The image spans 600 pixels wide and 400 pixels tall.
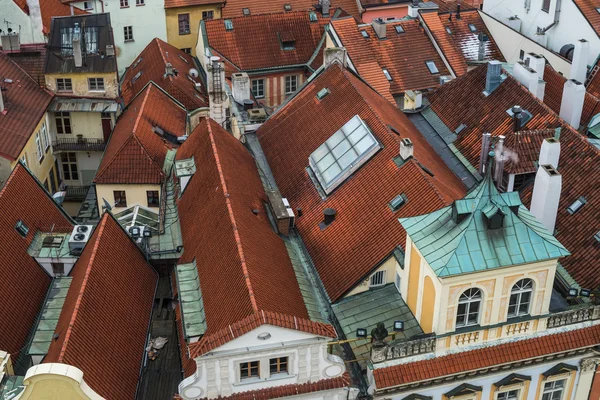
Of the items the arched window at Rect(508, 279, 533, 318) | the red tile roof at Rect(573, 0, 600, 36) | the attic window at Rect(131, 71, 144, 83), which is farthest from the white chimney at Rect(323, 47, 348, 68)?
the arched window at Rect(508, 279, 533, 318)

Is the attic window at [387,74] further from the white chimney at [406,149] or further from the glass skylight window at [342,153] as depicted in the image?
the white chimney at [406,149]

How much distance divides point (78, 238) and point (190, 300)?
993cm

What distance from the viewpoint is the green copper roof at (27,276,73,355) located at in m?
39.9

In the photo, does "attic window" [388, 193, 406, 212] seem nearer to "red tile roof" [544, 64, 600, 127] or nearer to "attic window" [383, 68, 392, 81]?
"red tile roof" [544, 64, 600, 127]

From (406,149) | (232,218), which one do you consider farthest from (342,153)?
(232,218)

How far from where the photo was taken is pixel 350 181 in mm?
47062

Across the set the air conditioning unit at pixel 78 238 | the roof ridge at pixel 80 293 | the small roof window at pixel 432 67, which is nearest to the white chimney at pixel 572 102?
the small roof window at pixel 432 67

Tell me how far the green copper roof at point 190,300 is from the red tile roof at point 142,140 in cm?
1197

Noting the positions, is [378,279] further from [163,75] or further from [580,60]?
[163,75]

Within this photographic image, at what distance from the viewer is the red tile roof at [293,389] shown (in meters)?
36.1

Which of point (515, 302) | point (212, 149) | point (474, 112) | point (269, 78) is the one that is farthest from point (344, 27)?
point (515, 302)

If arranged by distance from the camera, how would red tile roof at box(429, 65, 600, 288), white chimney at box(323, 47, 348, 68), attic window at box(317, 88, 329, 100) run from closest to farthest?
red tile roof at box(429, 65, 600, 288) → attic window at box(317, 88, 329, 100) → white chimney at box(323, 47, 348, 68)

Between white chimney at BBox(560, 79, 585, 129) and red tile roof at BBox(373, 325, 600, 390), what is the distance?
2159cm

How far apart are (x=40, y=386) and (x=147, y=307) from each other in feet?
37.9
